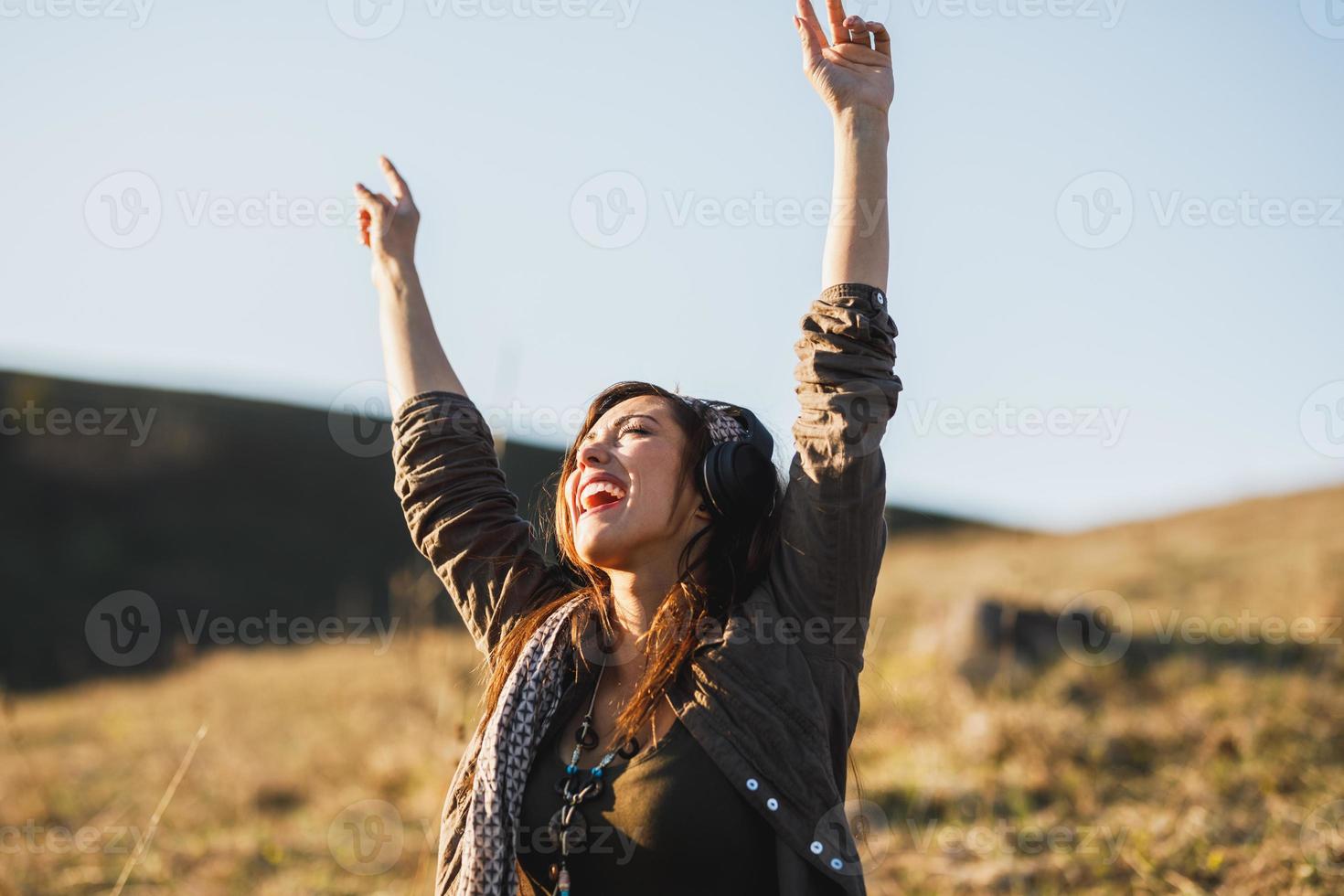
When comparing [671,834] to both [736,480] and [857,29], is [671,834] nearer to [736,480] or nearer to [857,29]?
[736,480]

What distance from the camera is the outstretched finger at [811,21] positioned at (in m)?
2.47

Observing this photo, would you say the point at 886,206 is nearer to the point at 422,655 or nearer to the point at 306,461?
the point at 422,655

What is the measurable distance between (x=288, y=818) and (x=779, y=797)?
531 cm

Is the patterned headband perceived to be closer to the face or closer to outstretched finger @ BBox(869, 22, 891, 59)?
the face

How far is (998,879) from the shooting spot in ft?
14.1

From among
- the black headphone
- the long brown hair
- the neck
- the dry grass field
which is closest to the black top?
the long brown hair

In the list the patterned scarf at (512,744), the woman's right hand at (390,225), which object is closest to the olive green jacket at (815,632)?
the patterned scarf at (512,744)

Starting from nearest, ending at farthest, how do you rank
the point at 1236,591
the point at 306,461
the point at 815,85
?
the point at 815,85 < the point at 1236,591 < the point at 306,461

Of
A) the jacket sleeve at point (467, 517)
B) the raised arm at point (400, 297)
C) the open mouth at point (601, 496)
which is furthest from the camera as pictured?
the raised arm at point (400, 297)

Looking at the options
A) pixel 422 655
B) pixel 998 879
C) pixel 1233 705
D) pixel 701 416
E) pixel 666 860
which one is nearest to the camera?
pixel 666 860

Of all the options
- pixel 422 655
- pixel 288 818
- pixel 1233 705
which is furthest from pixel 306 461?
pixel 1233 705

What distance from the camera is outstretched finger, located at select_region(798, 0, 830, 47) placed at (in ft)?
8.09

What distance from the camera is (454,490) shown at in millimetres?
2738

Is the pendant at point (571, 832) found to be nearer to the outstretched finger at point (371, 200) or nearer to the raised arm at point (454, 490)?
the raised arm at point (454, 490)
